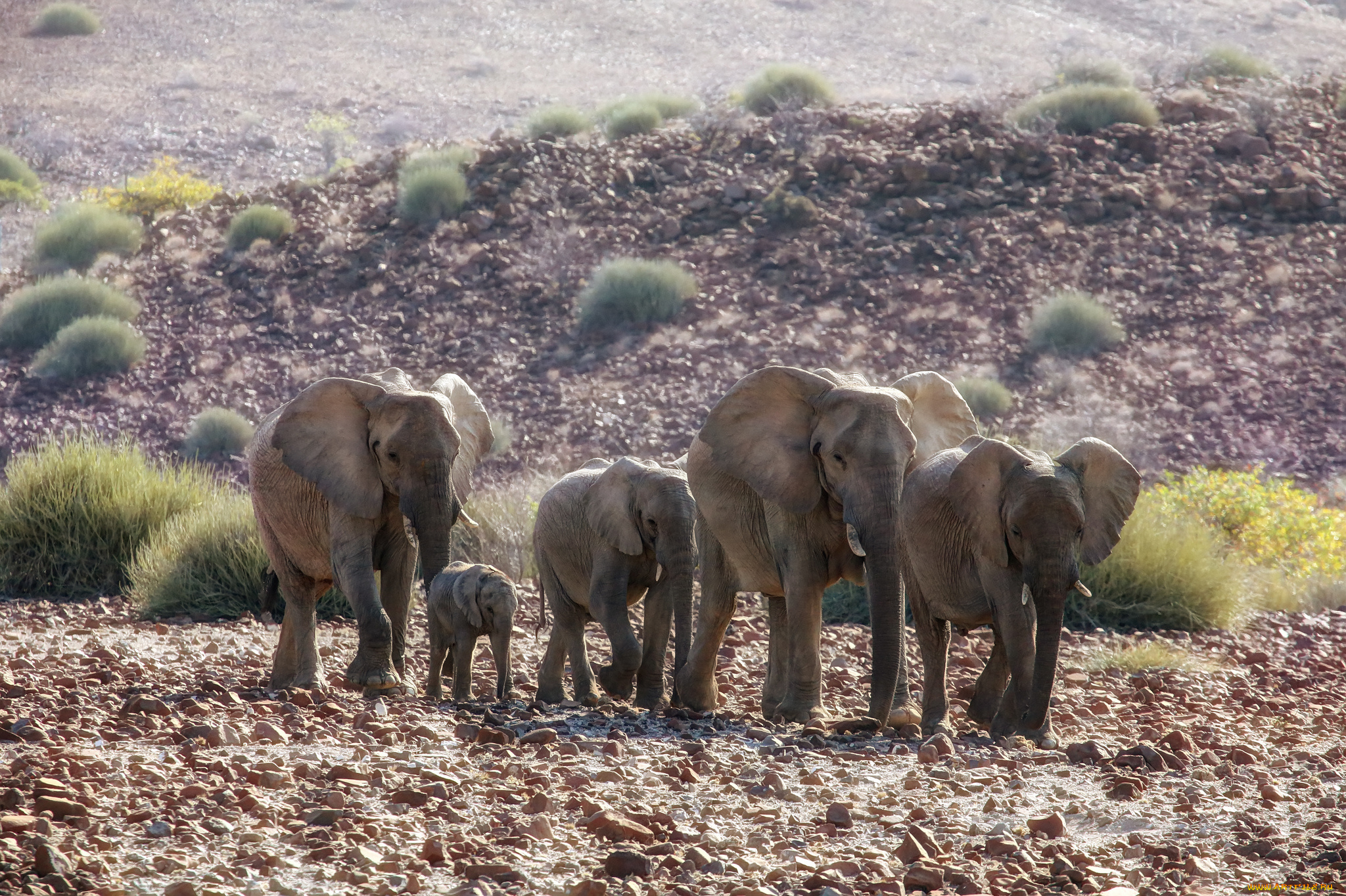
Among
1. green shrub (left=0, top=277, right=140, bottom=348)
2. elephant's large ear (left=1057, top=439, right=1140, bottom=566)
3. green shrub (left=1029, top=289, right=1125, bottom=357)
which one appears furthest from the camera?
green shrub (left=0, top=277, right=140, bottom=348)

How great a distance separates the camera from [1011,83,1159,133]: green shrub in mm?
27516

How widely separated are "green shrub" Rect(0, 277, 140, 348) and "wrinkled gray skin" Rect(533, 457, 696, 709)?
1713 centimetres

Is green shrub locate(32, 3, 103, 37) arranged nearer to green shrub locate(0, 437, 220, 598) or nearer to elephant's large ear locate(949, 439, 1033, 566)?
green shrub locate(0, 437, 220, 598)

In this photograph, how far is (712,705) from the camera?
345 inches

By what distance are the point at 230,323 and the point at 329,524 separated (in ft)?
53.3

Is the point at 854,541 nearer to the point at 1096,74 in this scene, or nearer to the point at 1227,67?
the point at 1096,74

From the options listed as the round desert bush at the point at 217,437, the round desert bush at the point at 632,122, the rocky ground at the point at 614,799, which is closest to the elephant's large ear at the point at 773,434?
the rocky ground at the point at 614,799

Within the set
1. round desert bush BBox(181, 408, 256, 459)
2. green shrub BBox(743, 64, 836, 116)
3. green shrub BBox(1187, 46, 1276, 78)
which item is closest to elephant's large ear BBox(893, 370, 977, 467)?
round desert bush BBox(181, 408, 256, 459)

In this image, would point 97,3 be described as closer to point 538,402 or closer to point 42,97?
point 42,97

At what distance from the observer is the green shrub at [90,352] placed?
22797 millimetres

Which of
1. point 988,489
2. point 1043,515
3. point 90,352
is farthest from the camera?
point 90,352

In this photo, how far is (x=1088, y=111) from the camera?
27562 millimetres

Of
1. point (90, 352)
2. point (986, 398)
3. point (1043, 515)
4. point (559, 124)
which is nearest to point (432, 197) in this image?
point (559, 124)

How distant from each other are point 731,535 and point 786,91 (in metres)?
23.8
